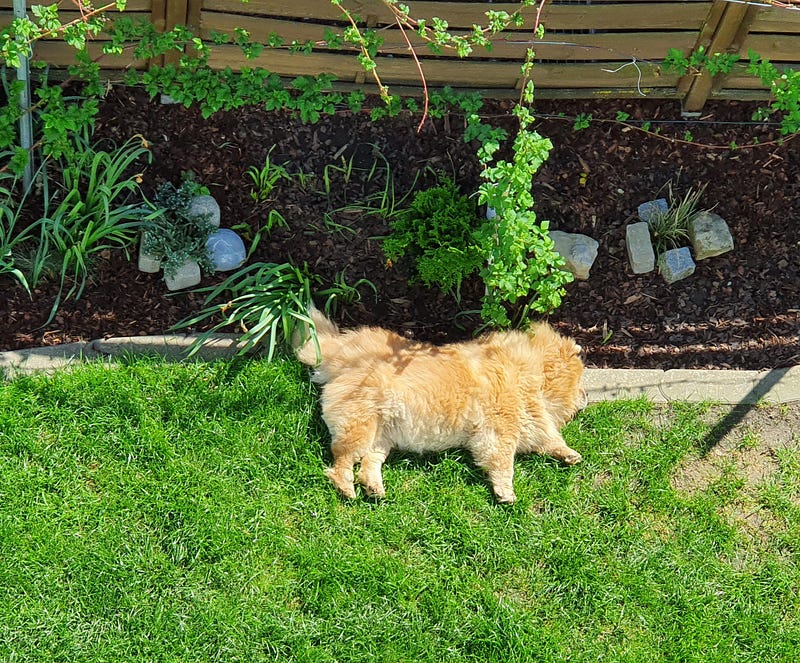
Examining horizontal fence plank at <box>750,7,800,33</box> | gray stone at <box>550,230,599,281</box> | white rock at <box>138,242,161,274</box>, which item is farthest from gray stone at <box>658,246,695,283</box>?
white rock at <box>138,242,161,274</box>

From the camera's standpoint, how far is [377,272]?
4.85 m

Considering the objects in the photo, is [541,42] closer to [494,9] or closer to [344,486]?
[494,9]

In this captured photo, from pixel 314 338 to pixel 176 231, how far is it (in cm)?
105

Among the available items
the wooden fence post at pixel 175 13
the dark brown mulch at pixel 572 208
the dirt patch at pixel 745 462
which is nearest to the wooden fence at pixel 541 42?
the wooden fence post at pixel 175 13

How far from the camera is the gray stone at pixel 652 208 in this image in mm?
4934

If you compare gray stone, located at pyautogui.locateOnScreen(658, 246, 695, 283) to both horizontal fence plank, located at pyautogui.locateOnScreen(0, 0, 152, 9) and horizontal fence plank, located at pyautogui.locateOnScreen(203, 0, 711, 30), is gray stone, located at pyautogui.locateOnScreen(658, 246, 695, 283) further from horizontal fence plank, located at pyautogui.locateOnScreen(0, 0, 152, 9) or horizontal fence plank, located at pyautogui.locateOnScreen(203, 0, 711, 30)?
horizontal fence plank, located at pyautogui.locateOnScreen(0, 0, 152, 9)

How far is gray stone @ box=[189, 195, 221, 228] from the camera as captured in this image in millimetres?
4680

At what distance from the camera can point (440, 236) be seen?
15.0ft

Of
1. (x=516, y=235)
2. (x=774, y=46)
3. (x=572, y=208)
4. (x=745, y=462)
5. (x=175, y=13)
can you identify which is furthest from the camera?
(x=572, y=208)

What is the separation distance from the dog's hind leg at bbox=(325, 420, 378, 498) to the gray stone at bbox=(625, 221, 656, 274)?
1978 millimetres

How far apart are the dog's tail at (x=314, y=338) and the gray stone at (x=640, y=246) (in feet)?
6.37

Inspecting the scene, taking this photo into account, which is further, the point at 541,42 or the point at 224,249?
the point at 224,249

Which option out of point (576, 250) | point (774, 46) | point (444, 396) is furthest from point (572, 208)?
point (444, 396)

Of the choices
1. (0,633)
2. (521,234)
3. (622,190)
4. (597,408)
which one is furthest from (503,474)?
(0,633)
